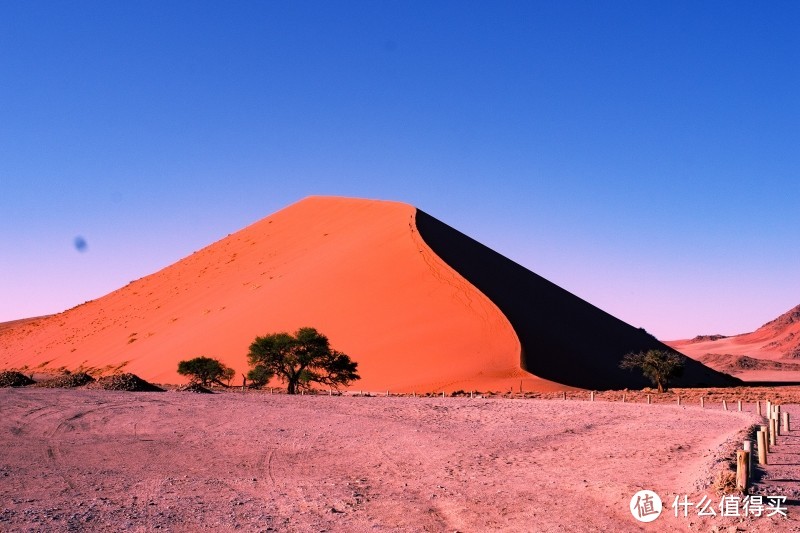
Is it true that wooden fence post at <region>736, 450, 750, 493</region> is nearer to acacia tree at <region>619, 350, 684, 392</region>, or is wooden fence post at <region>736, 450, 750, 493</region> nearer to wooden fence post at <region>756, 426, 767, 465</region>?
wooden fence post at <region>756, 426, 767, 465</region>

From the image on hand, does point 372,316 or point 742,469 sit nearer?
point 742,469

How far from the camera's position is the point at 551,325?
53.8 meters

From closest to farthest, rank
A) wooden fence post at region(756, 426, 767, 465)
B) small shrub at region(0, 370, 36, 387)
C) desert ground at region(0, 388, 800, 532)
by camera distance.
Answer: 1. desert ground at region(0, 388, 800, 532)
2. wooden fence post at region(756, 426, 767, 465)
3. small shrub at region(0, 370, 36, 387)

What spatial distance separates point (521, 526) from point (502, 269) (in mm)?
54304

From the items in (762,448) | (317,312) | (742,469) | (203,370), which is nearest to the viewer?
(742,469)

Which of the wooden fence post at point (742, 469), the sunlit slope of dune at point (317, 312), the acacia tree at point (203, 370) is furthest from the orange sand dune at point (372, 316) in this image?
the wooden fence post at point (742, 469)

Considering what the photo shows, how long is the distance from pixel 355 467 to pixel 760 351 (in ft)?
406

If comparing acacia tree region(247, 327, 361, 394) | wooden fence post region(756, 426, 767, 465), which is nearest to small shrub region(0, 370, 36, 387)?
acacia tree region(247, 327, 361, 394)

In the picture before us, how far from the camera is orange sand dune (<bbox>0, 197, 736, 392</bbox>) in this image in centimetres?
4422

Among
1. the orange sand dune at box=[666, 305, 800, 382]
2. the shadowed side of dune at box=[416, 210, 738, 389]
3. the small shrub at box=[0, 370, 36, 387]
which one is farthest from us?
the orange sand dune at box=[666, 305, 800, 382]

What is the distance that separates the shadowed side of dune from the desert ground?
19.1 m

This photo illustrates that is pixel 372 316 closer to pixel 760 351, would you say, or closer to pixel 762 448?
pixel 762 448

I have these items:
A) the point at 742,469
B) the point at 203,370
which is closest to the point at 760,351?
the point at 203,370

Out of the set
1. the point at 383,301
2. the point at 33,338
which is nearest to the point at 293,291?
the point at 383,301
